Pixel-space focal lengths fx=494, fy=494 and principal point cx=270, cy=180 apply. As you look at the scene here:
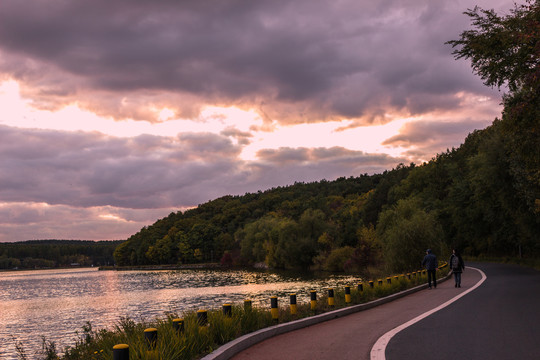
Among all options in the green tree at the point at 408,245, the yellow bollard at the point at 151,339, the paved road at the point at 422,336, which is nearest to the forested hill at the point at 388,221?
the green tree at the point at 408,245

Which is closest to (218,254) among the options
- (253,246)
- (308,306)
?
(253,246)

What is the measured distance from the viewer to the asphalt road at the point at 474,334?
7906 mm

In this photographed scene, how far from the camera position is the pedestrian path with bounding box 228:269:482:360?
328 inches

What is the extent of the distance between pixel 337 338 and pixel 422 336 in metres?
1.65

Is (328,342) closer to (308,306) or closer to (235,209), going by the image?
(308,306)

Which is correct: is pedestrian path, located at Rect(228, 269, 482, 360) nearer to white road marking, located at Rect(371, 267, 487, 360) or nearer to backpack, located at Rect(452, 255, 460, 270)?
white road marking, located at Rect(371, 267, 487, 360)

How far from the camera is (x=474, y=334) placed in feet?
31.9

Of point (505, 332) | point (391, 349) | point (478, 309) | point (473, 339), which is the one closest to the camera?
point (391, 349)

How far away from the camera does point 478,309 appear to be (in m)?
14.0

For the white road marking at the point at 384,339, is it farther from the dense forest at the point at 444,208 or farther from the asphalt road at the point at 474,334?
the dense forest at the point at 444,208

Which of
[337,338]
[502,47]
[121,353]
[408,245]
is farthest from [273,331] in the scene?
[408,245]

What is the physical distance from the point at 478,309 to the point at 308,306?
15.7 feet

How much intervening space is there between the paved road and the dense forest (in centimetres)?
666

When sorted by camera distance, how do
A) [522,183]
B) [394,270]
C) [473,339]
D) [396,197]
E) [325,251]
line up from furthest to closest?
[396,197]
[325,251]
[394,270]
[522,183]
[473,339]
